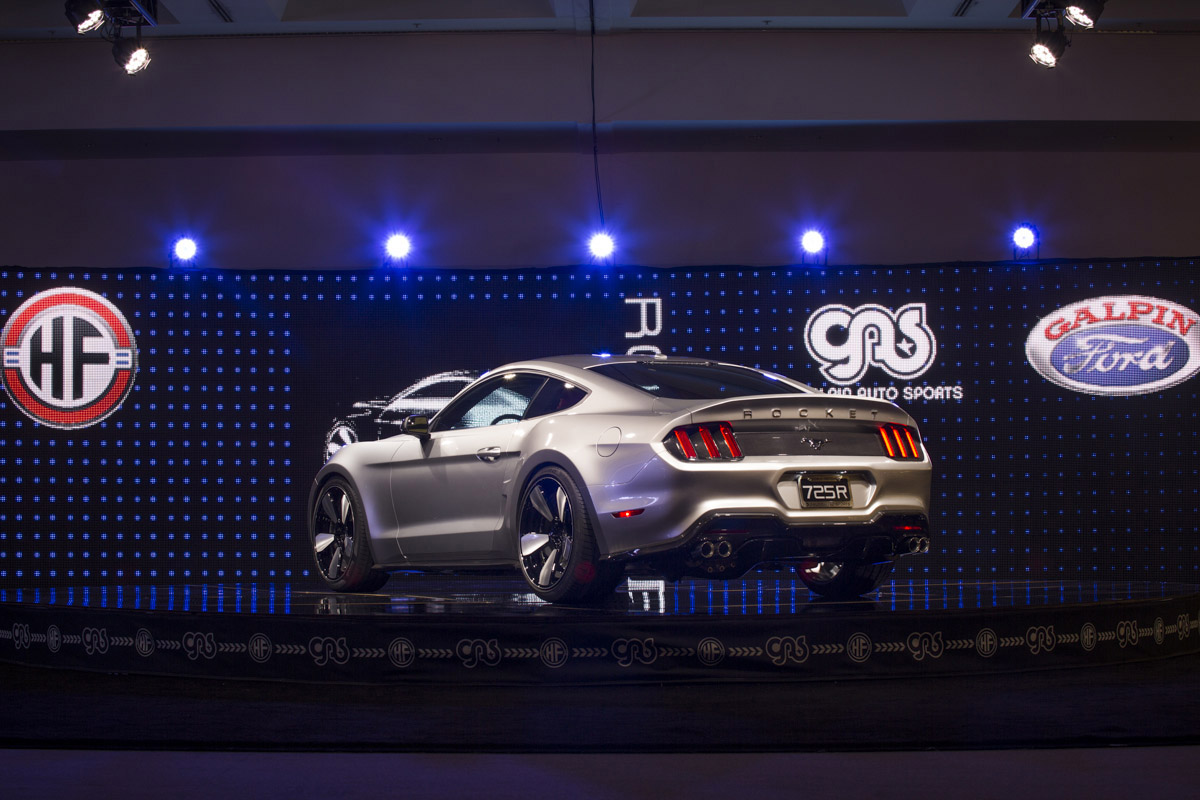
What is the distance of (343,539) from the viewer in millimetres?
5684

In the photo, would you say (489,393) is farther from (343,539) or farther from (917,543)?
(917,543)

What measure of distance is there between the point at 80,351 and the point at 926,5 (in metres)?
7.37

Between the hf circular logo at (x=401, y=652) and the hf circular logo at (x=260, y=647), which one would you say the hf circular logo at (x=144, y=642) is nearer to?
the hf circular logo at (x=260, y=647)

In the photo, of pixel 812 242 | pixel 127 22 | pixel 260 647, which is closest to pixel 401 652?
pixel 260 647

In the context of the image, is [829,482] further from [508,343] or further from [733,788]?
[508,343]

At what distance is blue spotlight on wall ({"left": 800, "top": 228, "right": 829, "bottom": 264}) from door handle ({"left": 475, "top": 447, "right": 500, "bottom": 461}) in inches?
Answer: 202

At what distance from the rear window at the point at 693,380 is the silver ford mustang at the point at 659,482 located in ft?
0.05

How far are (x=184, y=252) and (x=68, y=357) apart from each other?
123 centimetres

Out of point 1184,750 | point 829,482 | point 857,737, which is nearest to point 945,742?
point 857,737

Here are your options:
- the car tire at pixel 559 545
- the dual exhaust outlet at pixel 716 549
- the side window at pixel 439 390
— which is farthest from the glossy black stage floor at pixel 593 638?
the side window at pixel 439 390

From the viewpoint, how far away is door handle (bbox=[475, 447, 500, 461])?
485 centimetres

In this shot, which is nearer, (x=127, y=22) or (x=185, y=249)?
(x=127, y=22)

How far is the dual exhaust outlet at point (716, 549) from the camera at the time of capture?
4.10 m

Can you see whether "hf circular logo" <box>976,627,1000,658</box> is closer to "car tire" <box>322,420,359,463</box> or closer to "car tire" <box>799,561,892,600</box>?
"car tire" <box>799,561,892,600</box>
